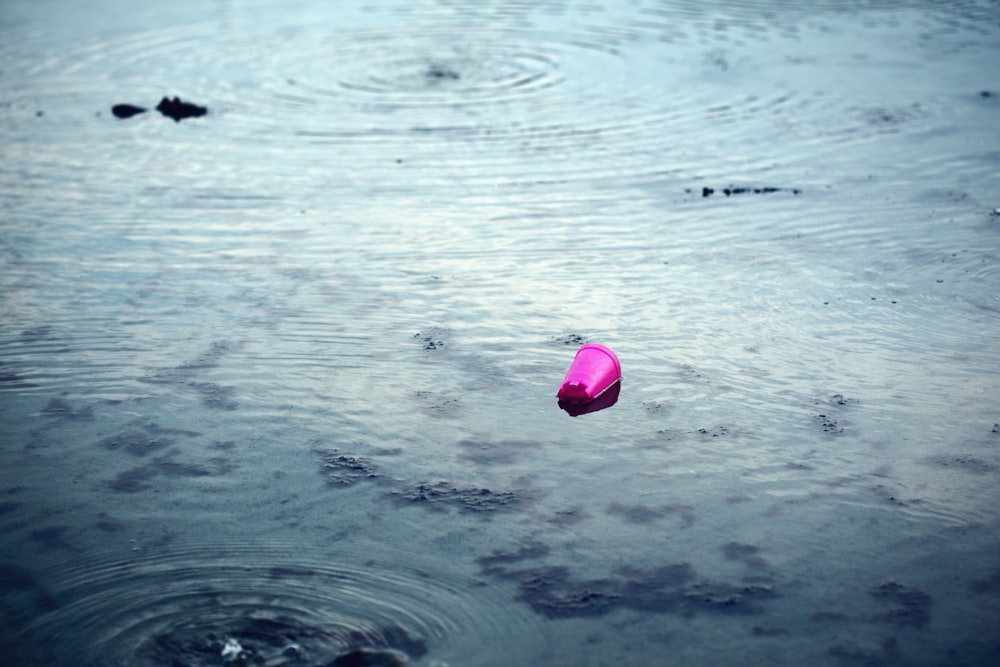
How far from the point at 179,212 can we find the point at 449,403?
350 centimetres

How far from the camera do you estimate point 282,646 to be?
130 inches

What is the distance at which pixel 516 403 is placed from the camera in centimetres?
479

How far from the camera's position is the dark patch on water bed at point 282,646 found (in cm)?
324

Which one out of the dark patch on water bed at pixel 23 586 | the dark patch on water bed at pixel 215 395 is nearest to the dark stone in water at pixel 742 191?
the dark patch on water bed at pixel 215 395

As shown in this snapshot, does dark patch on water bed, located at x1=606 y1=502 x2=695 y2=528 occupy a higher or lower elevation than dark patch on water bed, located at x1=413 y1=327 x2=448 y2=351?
lower

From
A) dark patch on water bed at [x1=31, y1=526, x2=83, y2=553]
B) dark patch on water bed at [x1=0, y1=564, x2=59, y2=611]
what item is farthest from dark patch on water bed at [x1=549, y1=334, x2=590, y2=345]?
dark patch on water bed at [x1=0, y1=564, x2=59, y2=611]

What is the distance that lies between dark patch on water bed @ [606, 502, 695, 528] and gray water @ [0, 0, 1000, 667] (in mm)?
11

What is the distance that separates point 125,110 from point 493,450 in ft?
23.1

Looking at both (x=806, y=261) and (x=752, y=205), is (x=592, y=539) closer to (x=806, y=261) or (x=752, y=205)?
(x=806, y=261)

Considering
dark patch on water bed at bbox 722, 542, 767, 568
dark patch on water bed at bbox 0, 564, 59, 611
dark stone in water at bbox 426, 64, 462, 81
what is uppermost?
dark stone in water at bbox 426, 64, 462, 81

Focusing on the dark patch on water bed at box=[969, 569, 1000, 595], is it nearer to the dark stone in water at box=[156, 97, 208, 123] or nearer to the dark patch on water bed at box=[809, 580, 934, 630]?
the dark patch on water bed at box=[809, 580, 934, 630]

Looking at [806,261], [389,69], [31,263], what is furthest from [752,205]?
[389,69]

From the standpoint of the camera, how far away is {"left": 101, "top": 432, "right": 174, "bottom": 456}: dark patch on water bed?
447cm

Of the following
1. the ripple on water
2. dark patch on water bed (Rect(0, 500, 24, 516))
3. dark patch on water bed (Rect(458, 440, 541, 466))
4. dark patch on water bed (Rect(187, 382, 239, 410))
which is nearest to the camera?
dark patch on water bed (Rect(0, 500, 24, 516))
